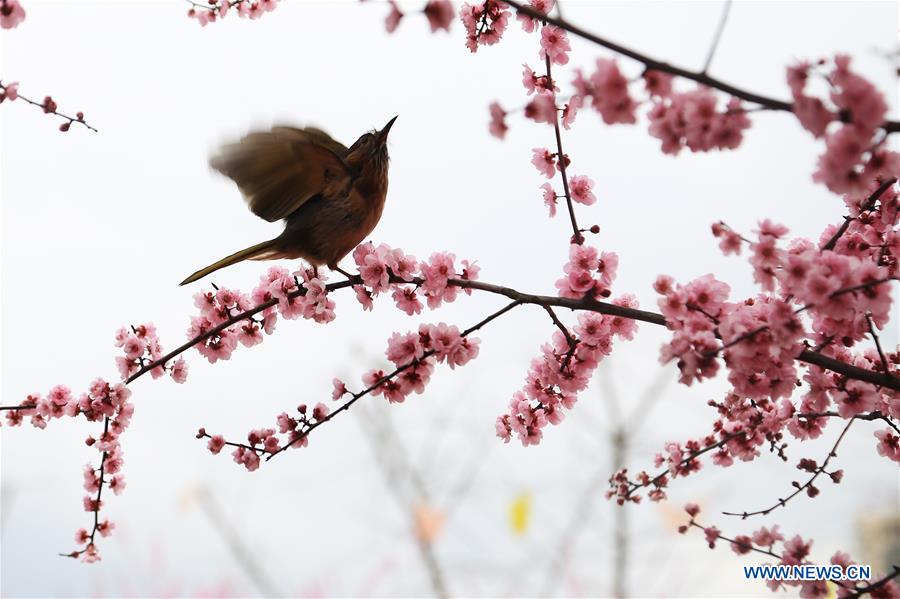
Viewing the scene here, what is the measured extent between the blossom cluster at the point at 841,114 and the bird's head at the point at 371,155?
1.37 metres

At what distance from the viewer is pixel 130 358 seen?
7.30 ft

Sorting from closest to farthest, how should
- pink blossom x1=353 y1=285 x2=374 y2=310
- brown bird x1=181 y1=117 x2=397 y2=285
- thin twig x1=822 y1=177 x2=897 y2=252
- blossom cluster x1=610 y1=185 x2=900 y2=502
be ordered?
blossom cluster x1=610 y1=185 x2=900 y2=502 < thin twig x1=822 y1=177 x2=897 y2=252 < brown bird x1=181 y1=117 x2=397 y2=285 < pink blossom x1=353 y1=285 x2=374 y2=310

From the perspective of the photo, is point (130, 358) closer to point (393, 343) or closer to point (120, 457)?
A: point (120, 457)

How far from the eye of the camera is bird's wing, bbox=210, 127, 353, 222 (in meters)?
1.87

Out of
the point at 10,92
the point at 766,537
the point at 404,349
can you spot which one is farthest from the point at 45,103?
the point at 766,537

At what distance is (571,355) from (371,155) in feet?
2.92

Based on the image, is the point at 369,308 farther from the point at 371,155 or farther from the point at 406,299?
the point at 371,155

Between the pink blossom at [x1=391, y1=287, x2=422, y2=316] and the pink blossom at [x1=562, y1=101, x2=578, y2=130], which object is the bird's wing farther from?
the pink blossom at [x1=562, y1=101, x2=578, y2=130]

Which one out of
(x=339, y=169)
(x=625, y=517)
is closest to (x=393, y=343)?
(x=339, y=169)

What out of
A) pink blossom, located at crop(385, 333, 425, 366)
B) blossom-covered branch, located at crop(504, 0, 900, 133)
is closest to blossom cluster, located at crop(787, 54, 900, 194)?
blossom-covered branch, located at crop(504, 0, 900, 133)

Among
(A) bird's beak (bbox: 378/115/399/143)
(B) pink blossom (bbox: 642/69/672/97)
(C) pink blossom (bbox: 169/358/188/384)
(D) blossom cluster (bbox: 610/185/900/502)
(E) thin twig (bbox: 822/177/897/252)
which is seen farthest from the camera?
(A) bird's beak (bbox: 378/115/399/143)

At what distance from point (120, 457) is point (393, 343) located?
1017 millimetres

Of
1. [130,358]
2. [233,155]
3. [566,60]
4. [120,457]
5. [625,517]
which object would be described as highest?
[625,517]

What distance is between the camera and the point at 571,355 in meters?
2.11
